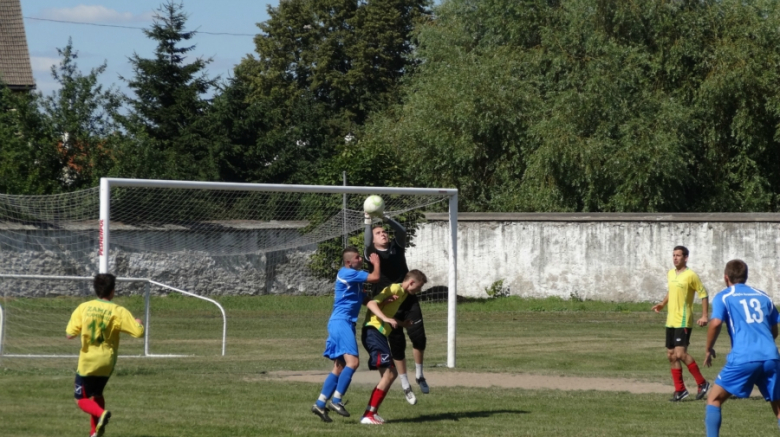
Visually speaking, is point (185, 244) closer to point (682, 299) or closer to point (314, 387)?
point (314, 387)

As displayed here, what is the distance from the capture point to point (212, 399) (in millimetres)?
10555

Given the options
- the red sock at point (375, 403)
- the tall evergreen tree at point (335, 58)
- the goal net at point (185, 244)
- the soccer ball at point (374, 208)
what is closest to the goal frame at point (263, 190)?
the soccer ball at point (374, 208)

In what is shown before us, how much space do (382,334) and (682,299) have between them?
429 cm

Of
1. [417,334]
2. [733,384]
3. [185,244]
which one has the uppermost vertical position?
[185,244]

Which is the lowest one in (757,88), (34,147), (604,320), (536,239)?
(604,320)

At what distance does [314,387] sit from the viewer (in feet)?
38.8

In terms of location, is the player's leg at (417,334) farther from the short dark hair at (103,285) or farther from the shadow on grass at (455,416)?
the short dark hair at (103,285)

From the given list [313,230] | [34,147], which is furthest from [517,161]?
[34,147]

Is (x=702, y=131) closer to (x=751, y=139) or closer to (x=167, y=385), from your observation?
(x=751, y=139)

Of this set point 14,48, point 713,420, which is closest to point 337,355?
point 713,420

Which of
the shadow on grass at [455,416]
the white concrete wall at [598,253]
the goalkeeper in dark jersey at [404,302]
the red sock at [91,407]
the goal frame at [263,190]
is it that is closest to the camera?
the red sock at [91,407]

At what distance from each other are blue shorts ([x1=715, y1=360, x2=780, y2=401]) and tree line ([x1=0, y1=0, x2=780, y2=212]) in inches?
774

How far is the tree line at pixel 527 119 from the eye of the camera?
90.5ft

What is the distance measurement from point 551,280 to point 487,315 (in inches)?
154
